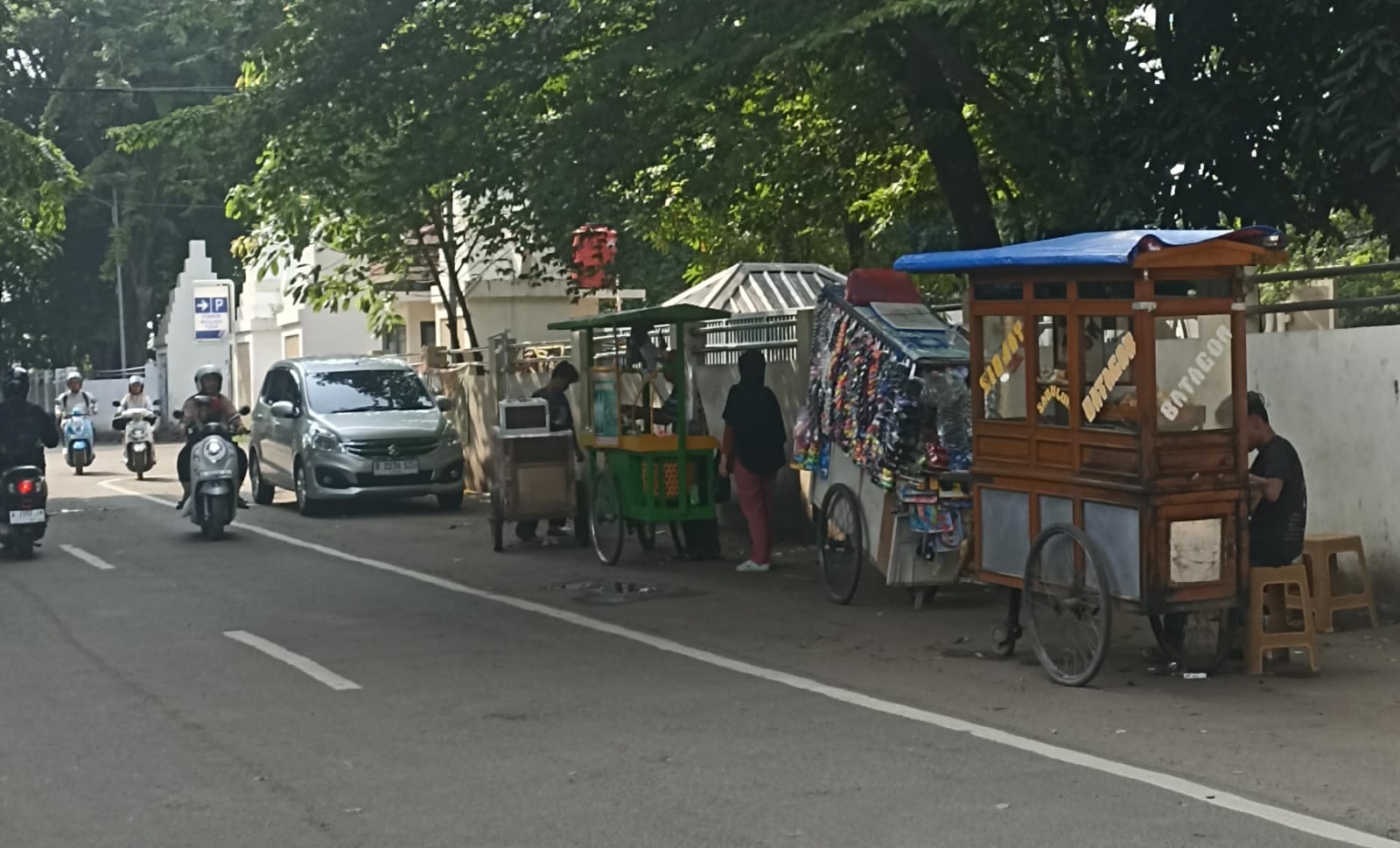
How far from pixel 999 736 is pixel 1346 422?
182 inches

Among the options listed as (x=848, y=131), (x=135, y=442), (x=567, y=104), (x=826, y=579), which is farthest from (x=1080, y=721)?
(x=135, y=442)

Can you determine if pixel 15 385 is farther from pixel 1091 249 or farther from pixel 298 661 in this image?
pixel 1091 249

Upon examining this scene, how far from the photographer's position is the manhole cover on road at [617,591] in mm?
13453

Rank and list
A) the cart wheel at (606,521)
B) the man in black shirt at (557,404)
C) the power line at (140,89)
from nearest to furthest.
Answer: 1. the cart wheel at (606,521)
2. the man in black shirt at (557,404)
3. the power line at (140,89)

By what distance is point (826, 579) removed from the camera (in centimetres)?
→ 1282

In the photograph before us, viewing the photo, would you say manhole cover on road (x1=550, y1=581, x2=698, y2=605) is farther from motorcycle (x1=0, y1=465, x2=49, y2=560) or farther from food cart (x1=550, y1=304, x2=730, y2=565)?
→ motorcycle (x1=0, y1=465, x2=49, y2=560)

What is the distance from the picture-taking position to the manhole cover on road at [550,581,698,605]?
13453 mm

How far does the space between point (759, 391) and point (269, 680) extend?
560 centimetres

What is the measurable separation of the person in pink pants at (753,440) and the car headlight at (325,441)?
8088 millimetres

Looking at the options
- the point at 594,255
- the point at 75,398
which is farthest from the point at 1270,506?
the point at 75,398

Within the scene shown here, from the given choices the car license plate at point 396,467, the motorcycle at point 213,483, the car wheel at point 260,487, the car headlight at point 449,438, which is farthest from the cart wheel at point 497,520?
the car wheel at point 260,487

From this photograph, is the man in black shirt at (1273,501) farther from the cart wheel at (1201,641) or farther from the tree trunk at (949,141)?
the tree trunk at (949,141)

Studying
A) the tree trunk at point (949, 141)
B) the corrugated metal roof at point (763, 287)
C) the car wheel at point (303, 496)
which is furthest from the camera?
the corrugated metal roof at point (763, 287)

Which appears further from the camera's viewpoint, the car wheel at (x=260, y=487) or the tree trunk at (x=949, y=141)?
the car wheel at (x=260, y=487)
